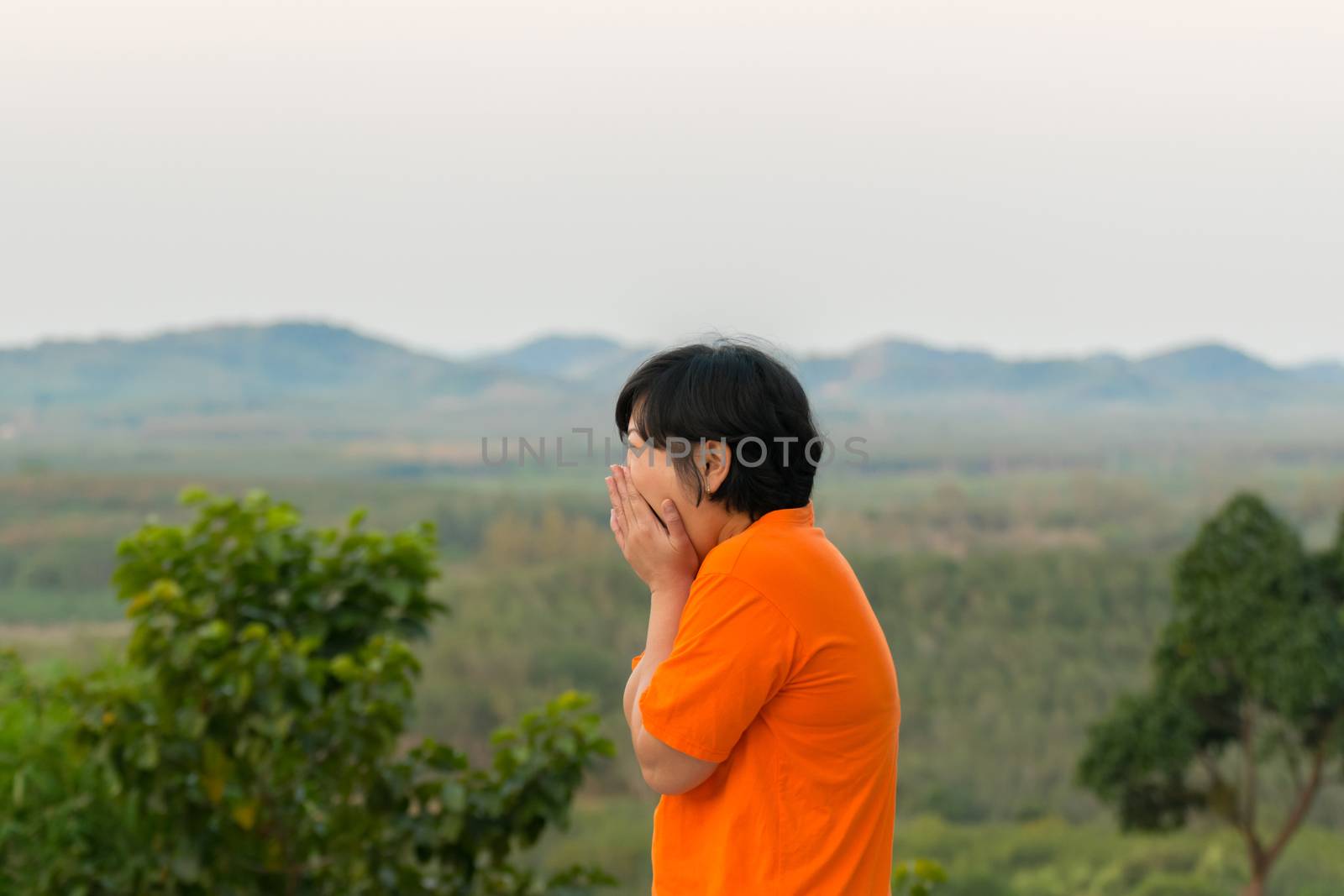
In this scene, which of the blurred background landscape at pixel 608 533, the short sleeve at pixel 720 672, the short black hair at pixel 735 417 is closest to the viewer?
the short sleeve at pixel 720 672

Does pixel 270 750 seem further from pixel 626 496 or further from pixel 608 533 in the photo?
pixel 608 533

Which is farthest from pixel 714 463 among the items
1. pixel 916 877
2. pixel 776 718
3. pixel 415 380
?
pixel 415 380

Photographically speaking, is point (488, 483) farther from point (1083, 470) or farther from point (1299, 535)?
point (1299, 535)

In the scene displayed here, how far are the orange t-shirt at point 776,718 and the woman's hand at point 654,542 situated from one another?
0.17ft

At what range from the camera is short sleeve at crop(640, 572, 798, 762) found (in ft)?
3.76

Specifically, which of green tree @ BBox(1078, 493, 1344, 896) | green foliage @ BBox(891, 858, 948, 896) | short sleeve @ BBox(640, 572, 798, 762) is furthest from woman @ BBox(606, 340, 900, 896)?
green tree @ BBox(1078, 493, 1344, 896)

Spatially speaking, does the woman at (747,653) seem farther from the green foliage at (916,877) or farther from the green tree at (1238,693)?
the green tree at (1238,693)

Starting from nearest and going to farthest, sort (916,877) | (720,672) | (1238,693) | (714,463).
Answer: (720,672) → (714,463) → (916,877) → (1238,693)

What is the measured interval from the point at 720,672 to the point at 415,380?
88.2 ft

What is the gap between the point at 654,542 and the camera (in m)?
1.27

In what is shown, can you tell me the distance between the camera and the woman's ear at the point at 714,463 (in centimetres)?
125

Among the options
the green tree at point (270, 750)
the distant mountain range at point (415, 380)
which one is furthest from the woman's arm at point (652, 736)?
the distant mountain range at point (415, 380)

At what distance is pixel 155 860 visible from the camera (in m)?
2.71

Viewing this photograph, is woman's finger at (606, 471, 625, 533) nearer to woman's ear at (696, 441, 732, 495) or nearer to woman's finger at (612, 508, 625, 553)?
woman's finger at (612, 508, 625, 553)
